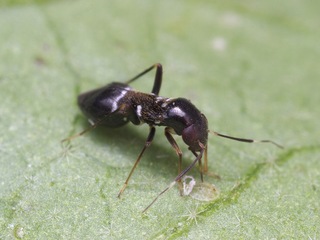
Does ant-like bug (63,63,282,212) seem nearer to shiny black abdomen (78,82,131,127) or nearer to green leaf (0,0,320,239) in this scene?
shiny black abdomen (78,82,131,127)

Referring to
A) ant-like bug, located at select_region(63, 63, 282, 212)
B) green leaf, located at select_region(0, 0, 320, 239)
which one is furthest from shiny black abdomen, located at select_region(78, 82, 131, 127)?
green leaf, located at select_region(0, 0, 320, 239)

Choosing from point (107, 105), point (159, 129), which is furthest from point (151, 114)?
point (159, 129)

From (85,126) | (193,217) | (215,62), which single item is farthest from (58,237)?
(215,62)

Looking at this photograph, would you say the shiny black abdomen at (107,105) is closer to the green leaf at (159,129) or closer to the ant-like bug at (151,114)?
the ant-like bug at (151,114)

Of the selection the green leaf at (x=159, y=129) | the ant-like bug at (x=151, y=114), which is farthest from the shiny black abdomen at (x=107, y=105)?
the green leaf at (x=159, y=129)

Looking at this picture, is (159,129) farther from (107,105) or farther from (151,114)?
(107,105)
